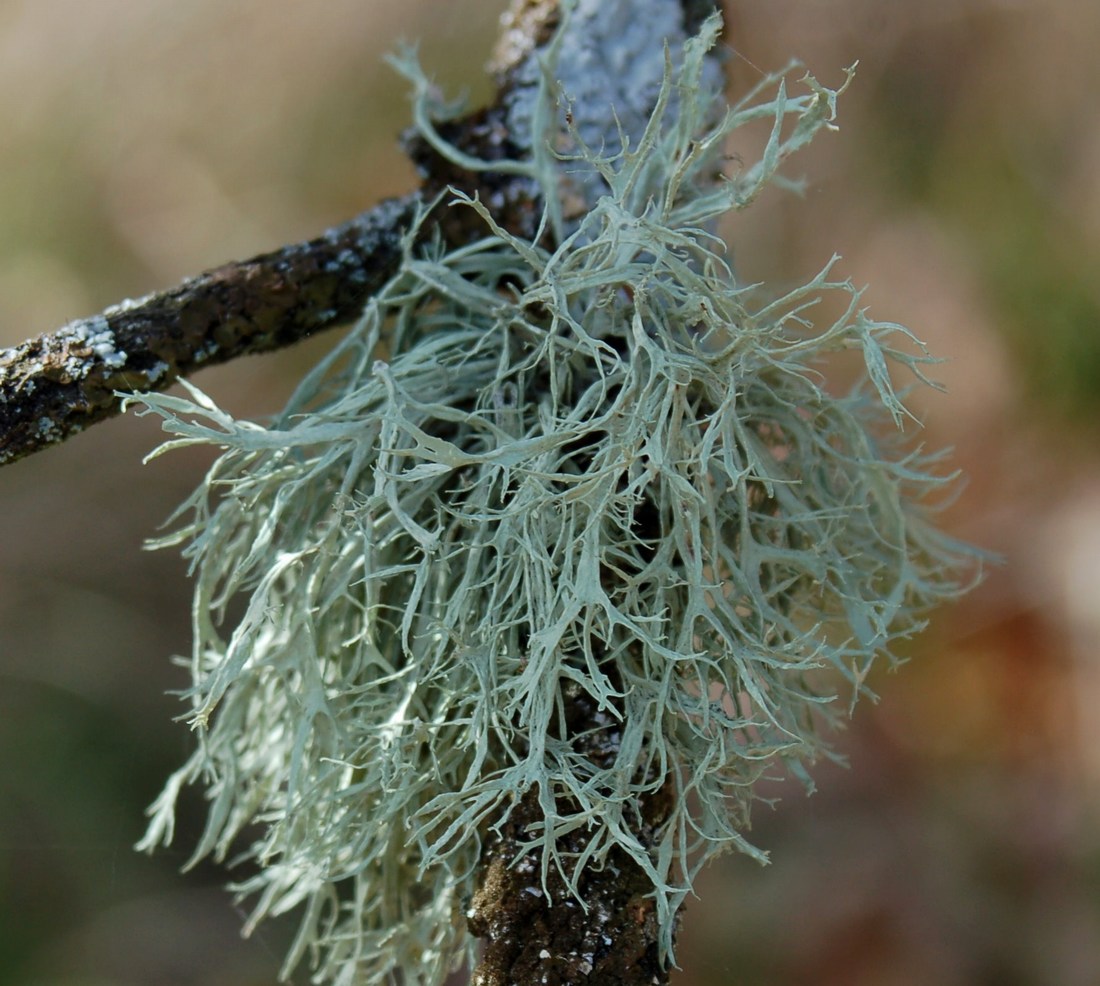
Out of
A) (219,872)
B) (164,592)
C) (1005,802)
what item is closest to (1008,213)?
(1005,802)

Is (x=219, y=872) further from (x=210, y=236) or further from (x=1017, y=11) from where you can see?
(x=1017, y=11)

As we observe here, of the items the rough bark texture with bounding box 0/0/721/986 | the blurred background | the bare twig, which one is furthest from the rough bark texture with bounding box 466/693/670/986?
the blurred background

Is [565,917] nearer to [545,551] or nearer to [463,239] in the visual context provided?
[545,551]

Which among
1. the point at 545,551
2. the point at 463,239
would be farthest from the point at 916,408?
the point at 545,551

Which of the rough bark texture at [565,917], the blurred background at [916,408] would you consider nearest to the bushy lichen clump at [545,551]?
the rough bark texture at [565,917]

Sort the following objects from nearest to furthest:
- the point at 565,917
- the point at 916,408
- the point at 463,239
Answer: the point at 565,917
the point at 463,239
the point at 916,408

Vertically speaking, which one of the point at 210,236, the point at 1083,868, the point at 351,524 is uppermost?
the point at 210,236
